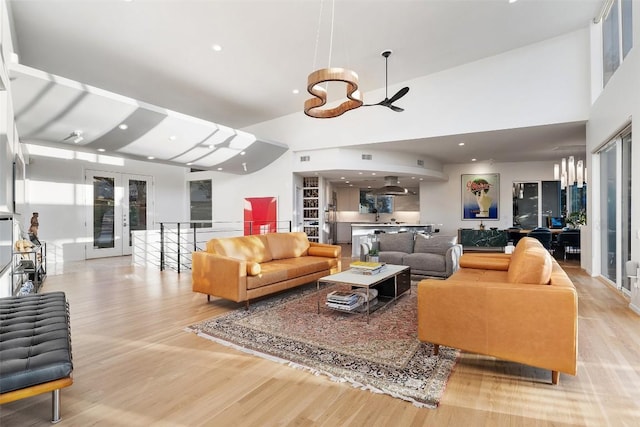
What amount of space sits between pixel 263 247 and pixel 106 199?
23.8ft

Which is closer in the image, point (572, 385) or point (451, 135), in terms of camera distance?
point (572, 385)

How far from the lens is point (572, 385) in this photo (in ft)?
7.74

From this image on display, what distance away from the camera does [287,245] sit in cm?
573

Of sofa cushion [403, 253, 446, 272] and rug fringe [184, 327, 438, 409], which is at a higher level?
sofa cushion [403, 253, 446, 272]

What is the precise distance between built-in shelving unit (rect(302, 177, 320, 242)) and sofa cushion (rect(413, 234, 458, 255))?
14.3 feet

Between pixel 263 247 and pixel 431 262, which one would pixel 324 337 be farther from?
pixel 431 262

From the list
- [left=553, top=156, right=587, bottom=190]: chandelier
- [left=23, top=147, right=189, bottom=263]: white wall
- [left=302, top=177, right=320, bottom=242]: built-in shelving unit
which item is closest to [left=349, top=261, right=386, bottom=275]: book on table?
[left=553, top=156, right=587, bottom=190]: chandelier

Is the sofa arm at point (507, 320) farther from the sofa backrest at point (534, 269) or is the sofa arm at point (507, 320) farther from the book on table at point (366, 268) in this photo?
the book on table at point (366, 268)

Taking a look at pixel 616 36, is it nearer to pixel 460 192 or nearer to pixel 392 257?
pixel 392 257

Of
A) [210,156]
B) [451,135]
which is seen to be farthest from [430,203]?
[210,156]

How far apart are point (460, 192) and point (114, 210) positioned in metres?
11.0

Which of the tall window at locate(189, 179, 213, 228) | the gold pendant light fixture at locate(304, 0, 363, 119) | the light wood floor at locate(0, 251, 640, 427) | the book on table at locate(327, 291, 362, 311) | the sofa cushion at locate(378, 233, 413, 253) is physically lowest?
the light wood floor at locate(0, 251, 640, 427)

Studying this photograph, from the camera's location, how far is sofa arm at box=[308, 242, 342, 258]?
582 cm

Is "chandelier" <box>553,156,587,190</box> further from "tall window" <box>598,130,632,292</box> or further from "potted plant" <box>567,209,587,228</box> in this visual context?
"potted plant" <box>567,209,587,228</box>
